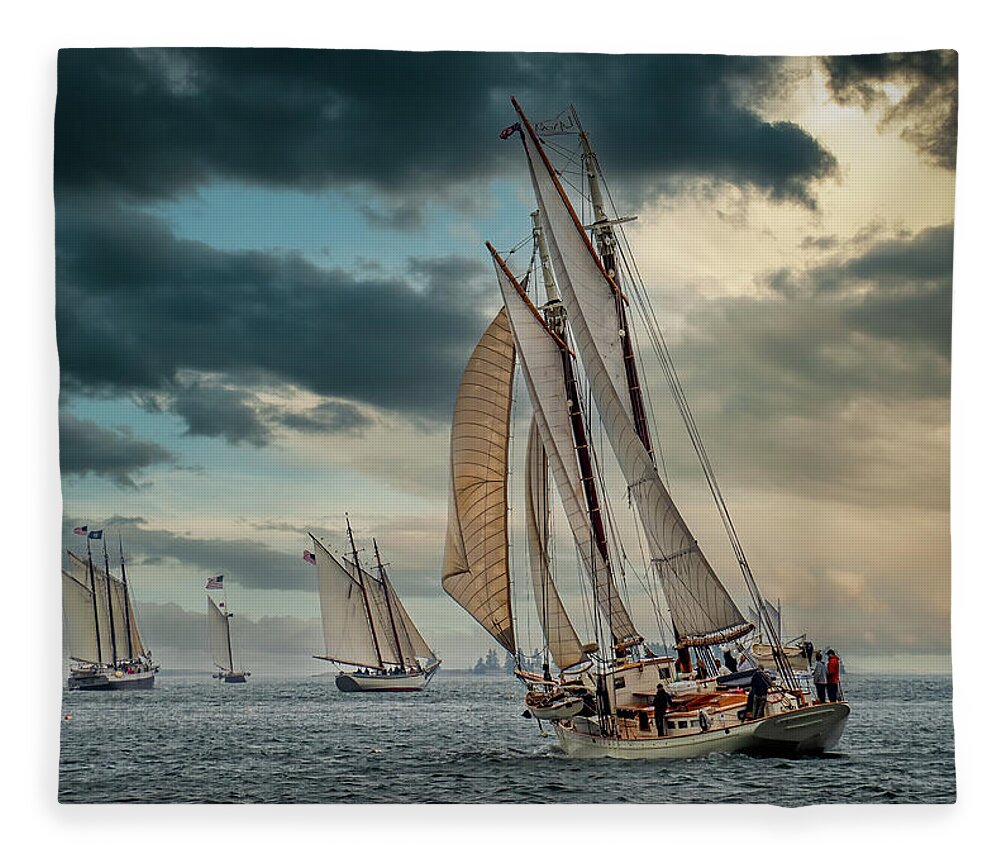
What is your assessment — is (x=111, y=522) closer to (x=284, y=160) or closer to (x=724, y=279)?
(x=284, y=160)

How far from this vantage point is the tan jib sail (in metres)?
7.07

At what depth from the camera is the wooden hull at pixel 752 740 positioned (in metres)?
6.82

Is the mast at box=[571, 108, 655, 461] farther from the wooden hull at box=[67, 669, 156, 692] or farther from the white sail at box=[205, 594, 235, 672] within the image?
the wooden hull at box=[67, 669, 156, 692]

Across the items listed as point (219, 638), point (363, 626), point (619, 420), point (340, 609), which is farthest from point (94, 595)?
point (619, 420)

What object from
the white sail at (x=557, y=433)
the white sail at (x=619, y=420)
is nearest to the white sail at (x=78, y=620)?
the white sail at (x=557, y=433)

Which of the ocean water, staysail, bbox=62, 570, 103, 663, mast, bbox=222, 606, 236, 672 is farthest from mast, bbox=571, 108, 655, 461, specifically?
staysail, bbox=62, 570, 103, 663

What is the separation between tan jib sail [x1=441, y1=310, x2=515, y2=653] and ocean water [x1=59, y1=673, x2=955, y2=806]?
546 millimetres

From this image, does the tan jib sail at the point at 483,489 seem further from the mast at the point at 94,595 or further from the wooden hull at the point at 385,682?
the mast at the point at 94,595

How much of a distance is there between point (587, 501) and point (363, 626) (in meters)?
1.33

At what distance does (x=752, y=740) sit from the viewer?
686 centimetres

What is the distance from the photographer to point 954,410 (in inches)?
270

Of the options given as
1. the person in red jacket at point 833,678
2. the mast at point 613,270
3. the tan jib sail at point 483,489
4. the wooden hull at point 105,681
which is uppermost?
the mast at point 613,270

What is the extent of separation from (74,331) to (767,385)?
11.0 feet

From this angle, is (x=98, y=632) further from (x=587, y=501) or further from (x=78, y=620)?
(x=587, y=501)
